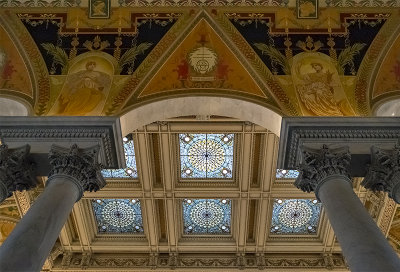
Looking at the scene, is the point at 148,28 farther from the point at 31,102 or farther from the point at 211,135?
the point at 211,135

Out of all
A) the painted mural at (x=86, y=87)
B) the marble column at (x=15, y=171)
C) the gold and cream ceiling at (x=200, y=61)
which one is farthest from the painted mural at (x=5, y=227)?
the marble column at (x=15, y=171)

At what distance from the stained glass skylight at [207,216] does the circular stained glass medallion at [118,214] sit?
1.27m

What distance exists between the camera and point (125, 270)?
1180 cm

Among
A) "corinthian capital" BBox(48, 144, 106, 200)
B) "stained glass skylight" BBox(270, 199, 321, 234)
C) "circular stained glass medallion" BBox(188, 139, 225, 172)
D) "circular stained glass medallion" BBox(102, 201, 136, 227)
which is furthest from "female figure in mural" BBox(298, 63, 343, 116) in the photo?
"circular stained glass medallion" BBox(102, 201, 136, 227)

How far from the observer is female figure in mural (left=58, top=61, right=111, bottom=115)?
6.51m

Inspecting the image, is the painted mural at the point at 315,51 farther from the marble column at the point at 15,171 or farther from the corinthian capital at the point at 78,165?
the marble column at the point at 15,171

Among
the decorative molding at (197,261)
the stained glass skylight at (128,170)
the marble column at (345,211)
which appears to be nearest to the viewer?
the marble column at (345,211)

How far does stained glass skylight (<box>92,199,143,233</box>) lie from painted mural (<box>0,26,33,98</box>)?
15.6 feet

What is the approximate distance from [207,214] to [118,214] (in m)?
2.08

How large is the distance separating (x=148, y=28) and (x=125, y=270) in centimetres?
660

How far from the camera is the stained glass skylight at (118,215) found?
11141 mm

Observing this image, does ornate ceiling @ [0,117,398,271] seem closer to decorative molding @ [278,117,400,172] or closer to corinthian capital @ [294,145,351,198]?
decorative molding @ [278,117,400,172]

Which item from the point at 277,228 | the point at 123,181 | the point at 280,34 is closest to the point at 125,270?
the point at 123,181

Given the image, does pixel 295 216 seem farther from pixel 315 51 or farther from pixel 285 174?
pixel 315 51
